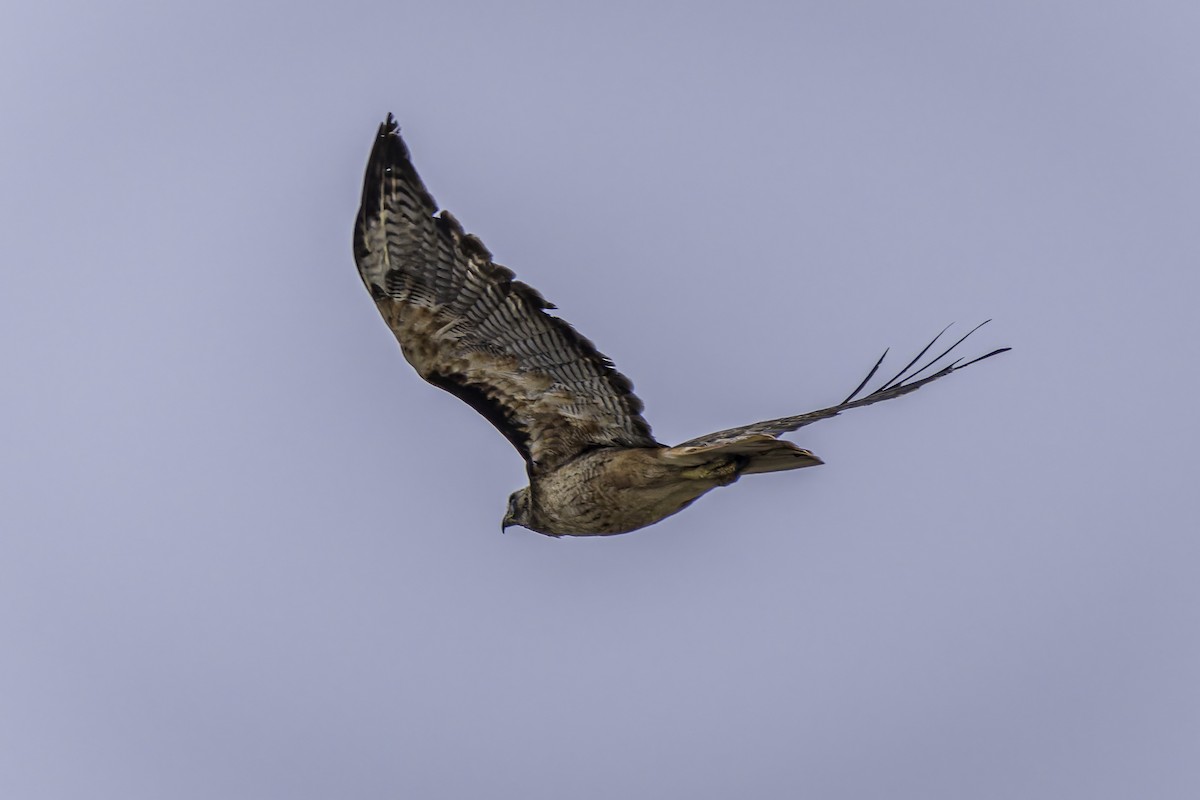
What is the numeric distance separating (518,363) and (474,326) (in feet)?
1.35

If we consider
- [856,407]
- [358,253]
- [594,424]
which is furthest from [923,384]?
[358,253]

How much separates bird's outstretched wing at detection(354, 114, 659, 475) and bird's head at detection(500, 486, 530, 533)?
625mm

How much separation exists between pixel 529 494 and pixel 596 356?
1.27 meters

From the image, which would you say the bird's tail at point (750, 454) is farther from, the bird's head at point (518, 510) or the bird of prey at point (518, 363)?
the bird's head at point (518, 510)

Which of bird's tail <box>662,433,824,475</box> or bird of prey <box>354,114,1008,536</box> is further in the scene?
bird of prey <box>354,114,1008,536</box>

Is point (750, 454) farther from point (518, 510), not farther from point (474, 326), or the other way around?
point (518, 510)

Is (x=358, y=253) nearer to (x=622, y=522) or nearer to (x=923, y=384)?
(x=622, y=522)

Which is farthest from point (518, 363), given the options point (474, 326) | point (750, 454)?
point (750, 454)

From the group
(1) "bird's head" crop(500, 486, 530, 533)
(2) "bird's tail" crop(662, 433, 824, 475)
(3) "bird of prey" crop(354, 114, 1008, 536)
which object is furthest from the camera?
(1) "bird's head" crop(500, 486, 530, 533)

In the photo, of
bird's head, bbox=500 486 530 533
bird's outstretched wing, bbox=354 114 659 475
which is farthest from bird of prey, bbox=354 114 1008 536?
bird's head, bbox=500 486 530 533

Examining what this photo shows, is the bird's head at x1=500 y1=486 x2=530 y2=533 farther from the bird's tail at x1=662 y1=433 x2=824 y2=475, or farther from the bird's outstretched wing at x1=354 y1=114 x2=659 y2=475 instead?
the bird's tail at x1=662 y1=433 x2=824 y2=475

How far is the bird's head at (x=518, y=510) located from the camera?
1112 centimetres

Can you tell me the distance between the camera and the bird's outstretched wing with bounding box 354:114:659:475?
1023cm

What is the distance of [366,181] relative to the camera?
33.6 feet
